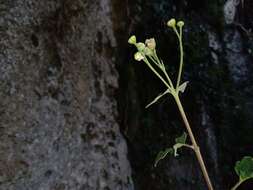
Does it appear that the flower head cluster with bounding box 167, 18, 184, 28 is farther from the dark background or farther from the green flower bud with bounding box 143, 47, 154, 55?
the dark background

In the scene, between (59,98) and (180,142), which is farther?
(59,98)

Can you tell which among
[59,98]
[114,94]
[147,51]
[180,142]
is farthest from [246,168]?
[114,94]

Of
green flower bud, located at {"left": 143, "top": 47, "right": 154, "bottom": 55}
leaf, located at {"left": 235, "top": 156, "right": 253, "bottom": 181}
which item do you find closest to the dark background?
green flower bud, located at {"left": 143, "top": 47, "right": 154, "bottom": 55}

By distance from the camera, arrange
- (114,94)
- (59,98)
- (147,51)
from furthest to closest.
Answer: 1. (114,94)
2. (59,98)
3. (147,51)

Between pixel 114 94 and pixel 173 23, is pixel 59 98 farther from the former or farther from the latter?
pixel 173 23

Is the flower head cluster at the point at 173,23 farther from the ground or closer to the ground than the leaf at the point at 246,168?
farther from the ground

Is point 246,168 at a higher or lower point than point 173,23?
lower

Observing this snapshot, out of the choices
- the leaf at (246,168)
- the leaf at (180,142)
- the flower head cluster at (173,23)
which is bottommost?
the leaf at (246,168)

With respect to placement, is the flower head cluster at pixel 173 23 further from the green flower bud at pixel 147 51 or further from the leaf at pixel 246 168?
the leaf at pixel 246 168

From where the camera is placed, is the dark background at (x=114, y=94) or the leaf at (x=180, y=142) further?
the dark background at (x=114, y=94)

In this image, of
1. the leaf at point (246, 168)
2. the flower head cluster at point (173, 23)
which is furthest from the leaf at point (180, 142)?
the flower head cluster at point (173, 23)
